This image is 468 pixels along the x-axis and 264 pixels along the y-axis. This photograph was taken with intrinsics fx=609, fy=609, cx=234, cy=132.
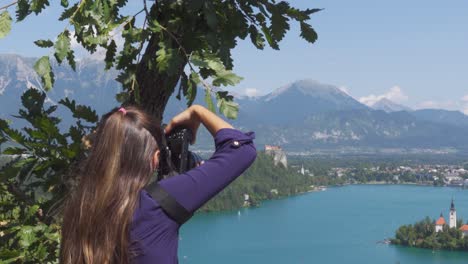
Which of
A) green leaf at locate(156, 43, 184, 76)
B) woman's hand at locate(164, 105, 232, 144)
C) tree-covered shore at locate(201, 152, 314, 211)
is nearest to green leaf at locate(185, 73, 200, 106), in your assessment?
green leaf at locate(156, 43, 184, 76)

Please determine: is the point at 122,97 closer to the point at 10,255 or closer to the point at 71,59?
the point at 71,59

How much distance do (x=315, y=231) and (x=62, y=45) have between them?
2030 inches

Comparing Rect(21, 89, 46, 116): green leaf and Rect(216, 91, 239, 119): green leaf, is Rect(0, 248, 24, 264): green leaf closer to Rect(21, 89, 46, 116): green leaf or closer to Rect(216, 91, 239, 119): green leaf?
Rect(21, 89, 46, 116): green leaf

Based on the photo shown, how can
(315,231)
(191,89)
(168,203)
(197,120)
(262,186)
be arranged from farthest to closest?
(262,186) < (315,231) < (191,89) < (197,120) < (168,203)

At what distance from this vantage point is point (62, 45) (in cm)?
130

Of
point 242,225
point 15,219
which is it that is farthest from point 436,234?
point 15,219

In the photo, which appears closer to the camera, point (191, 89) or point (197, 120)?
point (197, 120)

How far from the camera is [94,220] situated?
960 mm

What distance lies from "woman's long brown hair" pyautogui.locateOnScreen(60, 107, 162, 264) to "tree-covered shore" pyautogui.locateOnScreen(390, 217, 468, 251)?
1958 inches

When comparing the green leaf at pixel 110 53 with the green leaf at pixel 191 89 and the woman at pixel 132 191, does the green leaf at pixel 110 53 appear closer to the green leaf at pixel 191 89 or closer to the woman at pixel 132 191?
the green leaf at pixel 191 89

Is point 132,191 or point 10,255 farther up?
point 132,191

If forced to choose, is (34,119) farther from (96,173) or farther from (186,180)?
(186,180)

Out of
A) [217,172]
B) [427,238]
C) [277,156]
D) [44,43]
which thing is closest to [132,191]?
[217,172]

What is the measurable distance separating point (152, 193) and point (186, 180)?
0.06 meters
